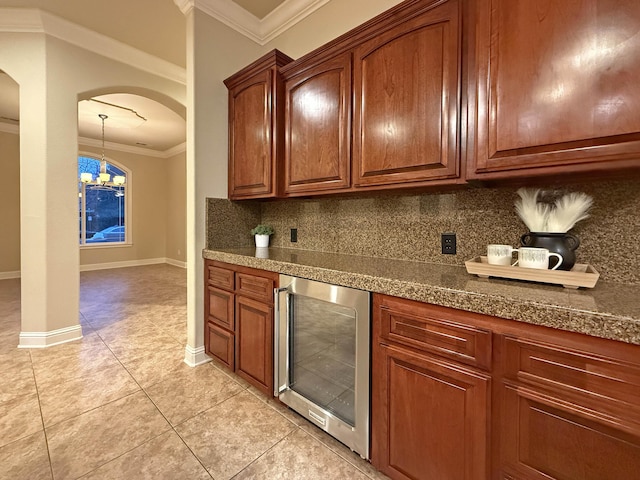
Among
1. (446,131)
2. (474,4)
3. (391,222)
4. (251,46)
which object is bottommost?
(391,222)

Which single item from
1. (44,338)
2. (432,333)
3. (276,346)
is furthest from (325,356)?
(44,338)

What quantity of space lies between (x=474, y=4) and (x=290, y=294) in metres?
1.65

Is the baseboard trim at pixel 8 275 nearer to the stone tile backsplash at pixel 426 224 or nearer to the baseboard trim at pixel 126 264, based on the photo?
the baseboard trim at pixel 126 264

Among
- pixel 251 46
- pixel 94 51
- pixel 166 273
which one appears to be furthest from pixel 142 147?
pixel 251 46

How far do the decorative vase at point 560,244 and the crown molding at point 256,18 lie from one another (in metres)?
2.32

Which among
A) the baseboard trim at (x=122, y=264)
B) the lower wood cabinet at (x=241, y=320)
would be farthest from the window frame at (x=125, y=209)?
the lower wood cabinet at (x=241, y=320)

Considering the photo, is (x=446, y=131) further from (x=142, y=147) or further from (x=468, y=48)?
(x=142, y=147)

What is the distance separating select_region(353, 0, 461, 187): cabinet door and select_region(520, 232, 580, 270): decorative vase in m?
0.44

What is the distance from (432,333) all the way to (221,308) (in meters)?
1.60

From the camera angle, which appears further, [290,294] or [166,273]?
[166,273]

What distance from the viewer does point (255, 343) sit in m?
1.88

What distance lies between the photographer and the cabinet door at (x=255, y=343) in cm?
179

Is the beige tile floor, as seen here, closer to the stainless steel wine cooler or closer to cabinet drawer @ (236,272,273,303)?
Answer: the stainless steel wine cooler

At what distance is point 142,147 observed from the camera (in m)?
7.17
